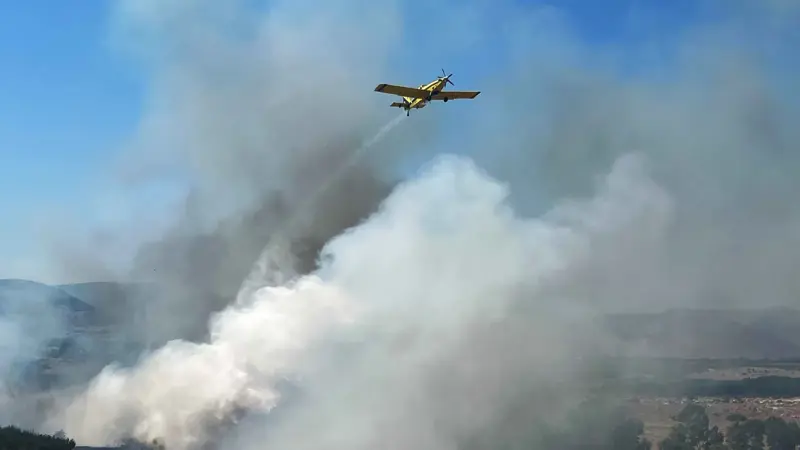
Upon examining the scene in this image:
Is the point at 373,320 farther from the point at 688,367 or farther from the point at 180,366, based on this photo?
the point at 688,367

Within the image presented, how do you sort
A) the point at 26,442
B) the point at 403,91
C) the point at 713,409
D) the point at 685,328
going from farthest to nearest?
the point at 685,328, the point at 713,409, the point at 403,91, the point at 26,442

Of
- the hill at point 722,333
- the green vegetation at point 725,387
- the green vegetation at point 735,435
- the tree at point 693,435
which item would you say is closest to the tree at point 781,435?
the green vegetation at point 735,435

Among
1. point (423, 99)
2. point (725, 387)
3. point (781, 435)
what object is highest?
point (423, 99)

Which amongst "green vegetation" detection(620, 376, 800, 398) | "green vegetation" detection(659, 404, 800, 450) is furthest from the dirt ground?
"green vegetation" detection(620, 376, 800, 398)

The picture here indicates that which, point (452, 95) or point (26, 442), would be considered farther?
point (452, 95)

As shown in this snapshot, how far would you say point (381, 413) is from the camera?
5388 cm

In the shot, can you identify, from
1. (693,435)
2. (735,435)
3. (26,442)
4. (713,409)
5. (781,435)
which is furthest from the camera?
(713,409)

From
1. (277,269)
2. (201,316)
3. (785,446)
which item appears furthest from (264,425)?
(785,446)

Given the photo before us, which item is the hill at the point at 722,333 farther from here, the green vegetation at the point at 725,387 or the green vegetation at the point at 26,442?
the green vegetation at the point at 26,442

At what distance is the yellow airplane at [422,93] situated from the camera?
53.8 metres

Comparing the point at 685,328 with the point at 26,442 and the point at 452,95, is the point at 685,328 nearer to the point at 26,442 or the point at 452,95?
the point at 452,95

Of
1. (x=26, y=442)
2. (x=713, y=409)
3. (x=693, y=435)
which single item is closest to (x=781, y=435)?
(x=693, y=435)

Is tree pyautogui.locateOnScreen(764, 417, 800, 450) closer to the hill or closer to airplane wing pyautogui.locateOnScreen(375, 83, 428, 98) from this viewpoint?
the hill

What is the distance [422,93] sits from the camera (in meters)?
54.7
